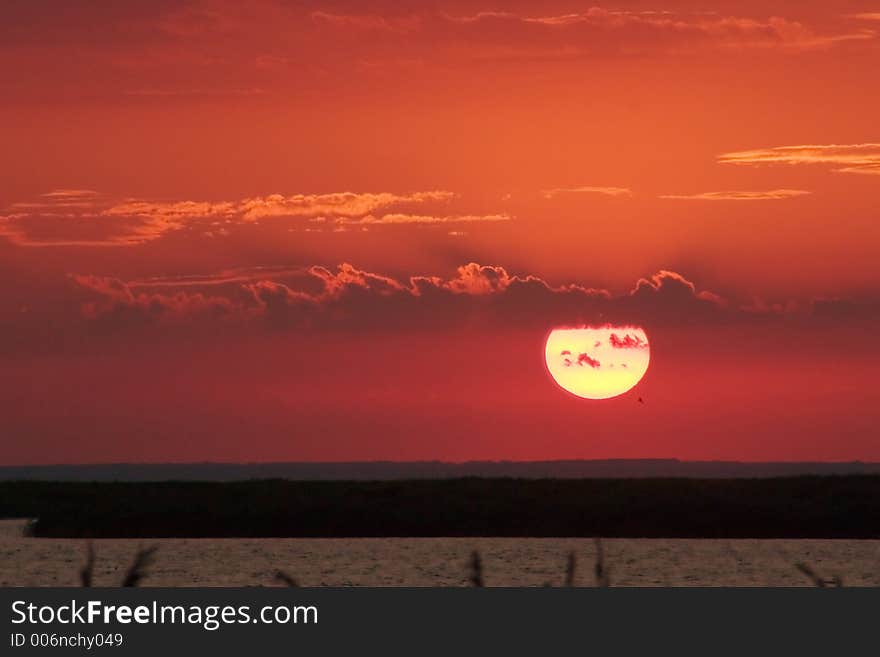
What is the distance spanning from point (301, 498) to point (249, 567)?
28.0ft

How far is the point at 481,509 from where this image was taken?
57.4m

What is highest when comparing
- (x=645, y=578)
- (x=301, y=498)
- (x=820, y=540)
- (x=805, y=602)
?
(x=301, y=498)

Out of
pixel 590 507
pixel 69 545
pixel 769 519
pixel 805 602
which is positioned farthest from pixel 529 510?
pixel 805 602

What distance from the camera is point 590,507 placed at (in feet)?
188

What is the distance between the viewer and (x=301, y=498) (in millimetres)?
59312

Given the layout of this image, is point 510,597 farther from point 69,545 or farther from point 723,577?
point 69,545

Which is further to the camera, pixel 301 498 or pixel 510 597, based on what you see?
pixel 301 498

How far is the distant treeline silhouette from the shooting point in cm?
5622

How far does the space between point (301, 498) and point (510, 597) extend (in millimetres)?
30558

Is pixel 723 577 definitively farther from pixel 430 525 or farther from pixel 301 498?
pixel 301 498

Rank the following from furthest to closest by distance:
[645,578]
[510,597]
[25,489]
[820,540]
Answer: [25,489] → [820,540] → [645,578] → [510,597]

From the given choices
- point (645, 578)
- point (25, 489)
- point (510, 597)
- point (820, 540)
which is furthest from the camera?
point (25, 489)

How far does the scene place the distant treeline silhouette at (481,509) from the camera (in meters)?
56.2

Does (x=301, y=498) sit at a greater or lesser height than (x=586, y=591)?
greater
